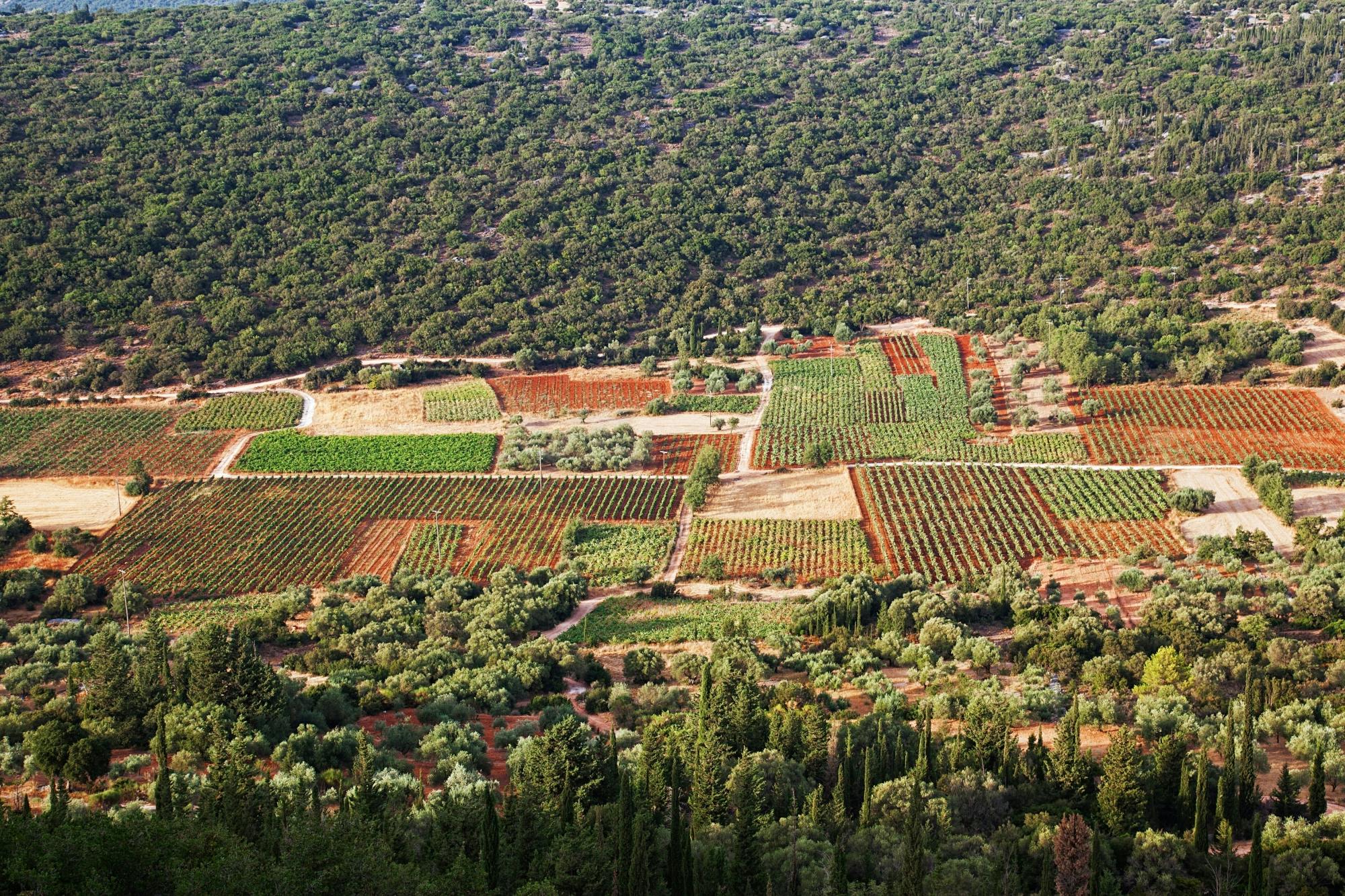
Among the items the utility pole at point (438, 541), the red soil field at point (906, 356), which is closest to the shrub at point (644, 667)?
the utility pole at point (438, 541)

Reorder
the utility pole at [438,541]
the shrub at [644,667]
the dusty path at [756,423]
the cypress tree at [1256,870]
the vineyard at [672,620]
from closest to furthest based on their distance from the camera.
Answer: the cypress tree at [1256,870] < the shrub at [644,667] < the vineyard at [672,620] < the utility pole at [438,541] < the dusty path at [756,423]

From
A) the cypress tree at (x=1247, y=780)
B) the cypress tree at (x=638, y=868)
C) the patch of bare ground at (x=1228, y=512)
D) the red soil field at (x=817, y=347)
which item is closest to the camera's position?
the cypress tree at (x=638, y=868)

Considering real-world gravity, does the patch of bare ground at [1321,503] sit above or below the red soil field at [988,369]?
below

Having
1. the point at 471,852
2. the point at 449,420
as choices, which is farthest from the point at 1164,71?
the point at 471,852

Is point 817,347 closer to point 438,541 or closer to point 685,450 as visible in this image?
point 685,450

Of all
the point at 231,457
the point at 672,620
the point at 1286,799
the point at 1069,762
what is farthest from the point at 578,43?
the point at 1286,799

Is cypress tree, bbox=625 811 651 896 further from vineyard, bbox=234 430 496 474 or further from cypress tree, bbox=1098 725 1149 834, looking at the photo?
vineyard, bbox=234 430 496 474

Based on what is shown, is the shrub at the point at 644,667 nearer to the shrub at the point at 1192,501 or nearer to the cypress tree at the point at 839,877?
the cypress tree at the point at 839,877

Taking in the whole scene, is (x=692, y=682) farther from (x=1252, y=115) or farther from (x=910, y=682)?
(x=1252, y=115)
